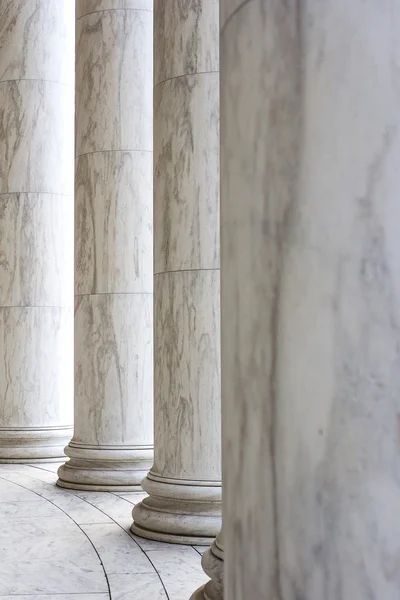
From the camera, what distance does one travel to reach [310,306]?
34812 millimetres

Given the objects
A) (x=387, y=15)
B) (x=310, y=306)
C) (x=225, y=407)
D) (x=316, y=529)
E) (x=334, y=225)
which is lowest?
(x=316, y=529)

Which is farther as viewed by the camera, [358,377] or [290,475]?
[290,475]

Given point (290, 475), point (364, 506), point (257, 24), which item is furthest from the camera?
point (257, 24)

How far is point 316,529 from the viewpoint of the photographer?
33.9 metres

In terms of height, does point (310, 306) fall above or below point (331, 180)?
below

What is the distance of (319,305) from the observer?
3453cm

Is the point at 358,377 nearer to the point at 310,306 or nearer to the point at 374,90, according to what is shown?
the point at 310,306

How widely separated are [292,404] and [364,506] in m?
5.18

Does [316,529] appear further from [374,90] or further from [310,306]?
[374,90]

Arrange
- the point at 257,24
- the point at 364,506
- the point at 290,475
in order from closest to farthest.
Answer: the point at 364,506, the point at 290,475, the point at 257,24

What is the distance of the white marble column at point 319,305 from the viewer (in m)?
32.9

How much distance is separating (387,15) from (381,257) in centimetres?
987

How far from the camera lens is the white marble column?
3291 centimetres

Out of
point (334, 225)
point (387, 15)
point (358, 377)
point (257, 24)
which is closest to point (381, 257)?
point (334, 225)
